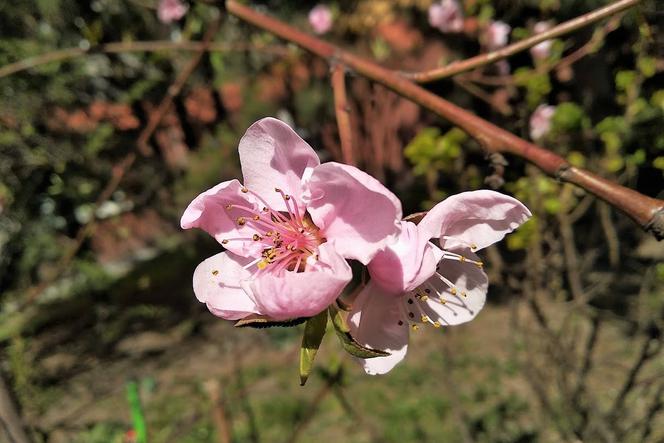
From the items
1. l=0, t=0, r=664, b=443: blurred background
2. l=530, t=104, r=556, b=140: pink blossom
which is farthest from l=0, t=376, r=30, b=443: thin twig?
l=530, t=104, r=556, b=140: pink blossom

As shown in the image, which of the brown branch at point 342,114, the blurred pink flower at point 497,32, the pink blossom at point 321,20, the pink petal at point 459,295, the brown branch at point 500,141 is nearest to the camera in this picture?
the brown branch at point 500,141

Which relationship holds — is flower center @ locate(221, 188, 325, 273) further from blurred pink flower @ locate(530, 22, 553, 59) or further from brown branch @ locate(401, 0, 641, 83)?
blurred pink flower @ locate(530, 22, 553, 59)

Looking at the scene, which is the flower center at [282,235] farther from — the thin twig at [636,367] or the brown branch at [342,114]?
A: the thin twig at [636,367]

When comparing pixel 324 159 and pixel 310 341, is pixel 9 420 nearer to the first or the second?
pixel 310 341

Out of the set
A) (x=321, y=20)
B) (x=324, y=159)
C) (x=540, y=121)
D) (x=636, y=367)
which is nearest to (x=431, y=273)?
(x=636, y=367)

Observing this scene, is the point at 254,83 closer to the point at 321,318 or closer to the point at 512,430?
the point at 512,430

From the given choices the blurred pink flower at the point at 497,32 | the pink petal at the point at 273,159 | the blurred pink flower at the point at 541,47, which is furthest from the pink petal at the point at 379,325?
the blurred pink flower at the point at 497,32
